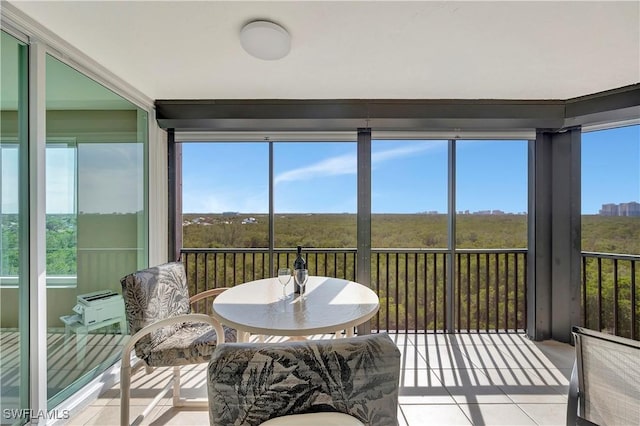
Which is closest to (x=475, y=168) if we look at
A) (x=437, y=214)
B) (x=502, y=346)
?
(x=437, y=214)

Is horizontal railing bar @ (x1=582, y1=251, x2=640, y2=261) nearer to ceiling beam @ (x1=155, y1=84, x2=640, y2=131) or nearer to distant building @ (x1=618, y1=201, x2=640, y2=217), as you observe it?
distant building @ (x1=618, y1=201, x2=640, y2=217)

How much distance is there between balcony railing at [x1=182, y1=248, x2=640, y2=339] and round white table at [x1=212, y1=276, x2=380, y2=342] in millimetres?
1351

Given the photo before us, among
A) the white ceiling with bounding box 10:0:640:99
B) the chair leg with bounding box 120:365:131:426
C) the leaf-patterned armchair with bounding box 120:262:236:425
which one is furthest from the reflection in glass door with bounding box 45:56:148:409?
the chair leg with bounding box 120:365:131:426

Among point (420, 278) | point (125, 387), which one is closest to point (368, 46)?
point (125, 387)

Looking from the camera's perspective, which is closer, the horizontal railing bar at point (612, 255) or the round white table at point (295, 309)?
the round white table at point (295, 309)

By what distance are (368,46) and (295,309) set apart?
1.78 metres

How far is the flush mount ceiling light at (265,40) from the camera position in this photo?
1617 mm

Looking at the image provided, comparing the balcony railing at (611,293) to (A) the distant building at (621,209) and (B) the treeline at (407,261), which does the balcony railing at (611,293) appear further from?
(B) the treeline at (407,261)

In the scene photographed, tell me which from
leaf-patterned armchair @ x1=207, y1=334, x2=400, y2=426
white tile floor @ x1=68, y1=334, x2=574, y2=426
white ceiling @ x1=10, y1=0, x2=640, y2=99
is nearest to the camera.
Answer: leaf-patterned armchair @ x1=207, y1=334, x2=400, y2=426

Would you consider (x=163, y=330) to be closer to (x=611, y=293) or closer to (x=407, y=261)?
(x=407, y=261)

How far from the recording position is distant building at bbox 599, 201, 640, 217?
2799 mm

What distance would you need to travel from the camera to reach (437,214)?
3281 mm

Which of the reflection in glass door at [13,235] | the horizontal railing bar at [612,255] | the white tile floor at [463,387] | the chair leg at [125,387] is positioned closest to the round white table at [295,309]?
the chair leg at [125,387]

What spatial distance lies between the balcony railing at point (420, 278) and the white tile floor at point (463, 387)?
14.5 inches
